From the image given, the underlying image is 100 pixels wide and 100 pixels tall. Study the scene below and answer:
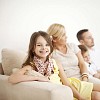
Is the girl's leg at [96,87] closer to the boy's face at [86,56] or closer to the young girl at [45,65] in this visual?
the young girl at [45,65]

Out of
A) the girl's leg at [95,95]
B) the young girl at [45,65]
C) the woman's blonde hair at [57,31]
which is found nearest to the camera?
the young girl at [45,65]

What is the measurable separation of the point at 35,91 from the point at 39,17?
1.41 m

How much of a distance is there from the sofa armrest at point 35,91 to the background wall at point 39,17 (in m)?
0.83

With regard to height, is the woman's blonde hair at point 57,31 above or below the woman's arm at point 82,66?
above

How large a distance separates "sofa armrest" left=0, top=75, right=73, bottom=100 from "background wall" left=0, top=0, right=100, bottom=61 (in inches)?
32.9

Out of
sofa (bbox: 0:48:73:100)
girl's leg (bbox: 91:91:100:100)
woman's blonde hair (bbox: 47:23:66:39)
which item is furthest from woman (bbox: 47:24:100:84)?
sofa (bbox: 0:48:73:100)

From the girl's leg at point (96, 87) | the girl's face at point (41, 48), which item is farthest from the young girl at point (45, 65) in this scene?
the girl's leg at point (96, 87)

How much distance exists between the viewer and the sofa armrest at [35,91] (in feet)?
5.68

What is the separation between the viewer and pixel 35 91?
5.88ft

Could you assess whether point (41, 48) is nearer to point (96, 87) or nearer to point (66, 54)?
point (66, 54)

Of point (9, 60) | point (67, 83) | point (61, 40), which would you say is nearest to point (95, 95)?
point (67, 83)

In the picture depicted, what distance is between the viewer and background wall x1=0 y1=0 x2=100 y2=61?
2764 mm

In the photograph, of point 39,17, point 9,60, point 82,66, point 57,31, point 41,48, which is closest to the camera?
point 41,48

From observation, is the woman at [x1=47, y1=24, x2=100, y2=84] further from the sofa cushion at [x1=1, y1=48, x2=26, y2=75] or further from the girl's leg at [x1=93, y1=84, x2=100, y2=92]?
the sofa cushion at [x1=1, y1=48, x2=26, y2=75]
